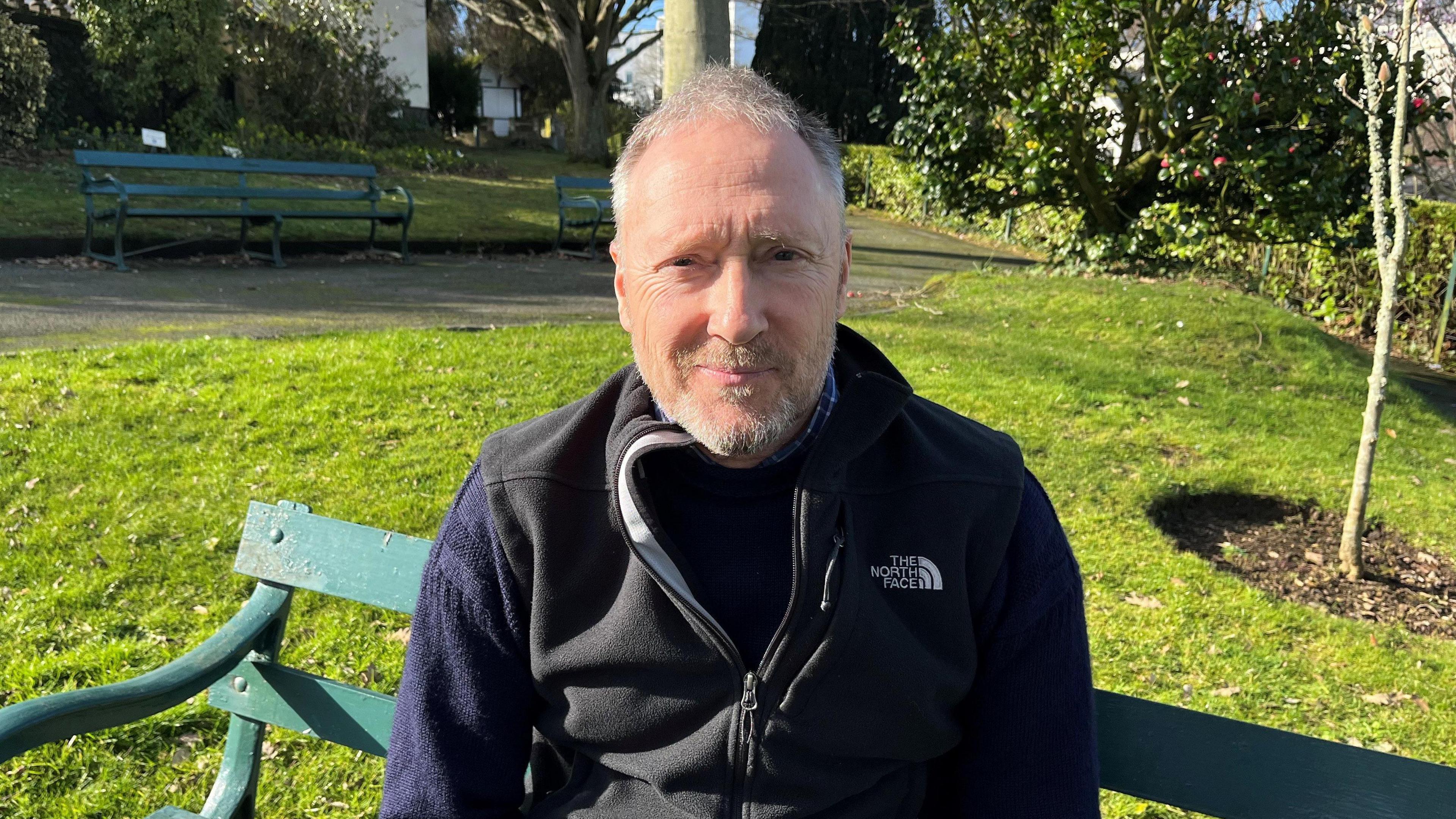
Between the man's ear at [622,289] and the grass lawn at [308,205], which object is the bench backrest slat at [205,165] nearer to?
the grass lawn at [308,205]

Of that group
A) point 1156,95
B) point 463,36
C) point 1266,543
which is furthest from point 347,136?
point 463,36

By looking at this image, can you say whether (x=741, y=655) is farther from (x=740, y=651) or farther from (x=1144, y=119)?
(x=1144, y=119)

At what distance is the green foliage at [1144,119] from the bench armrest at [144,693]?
8838mm

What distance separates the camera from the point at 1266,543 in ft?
16.7

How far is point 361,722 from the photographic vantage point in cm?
243

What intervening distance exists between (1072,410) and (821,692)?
201 inches

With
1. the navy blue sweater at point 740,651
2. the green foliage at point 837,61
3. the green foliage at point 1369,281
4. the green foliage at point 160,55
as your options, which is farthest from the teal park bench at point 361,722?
the green foliage at point 837,61

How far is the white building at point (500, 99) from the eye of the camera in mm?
44719

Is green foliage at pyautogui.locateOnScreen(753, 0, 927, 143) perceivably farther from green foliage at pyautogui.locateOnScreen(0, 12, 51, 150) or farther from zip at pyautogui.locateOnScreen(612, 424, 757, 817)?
zip at pyautogui.locateOnScreen(612, 424, 757, 817)

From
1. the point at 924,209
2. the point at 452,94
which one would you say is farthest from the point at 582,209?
the point at 452,94

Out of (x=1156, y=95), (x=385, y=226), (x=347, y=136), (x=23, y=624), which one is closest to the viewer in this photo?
(x=23, y=624)

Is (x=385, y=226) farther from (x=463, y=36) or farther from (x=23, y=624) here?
(x=463, y=36)

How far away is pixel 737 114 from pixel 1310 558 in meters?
4.26

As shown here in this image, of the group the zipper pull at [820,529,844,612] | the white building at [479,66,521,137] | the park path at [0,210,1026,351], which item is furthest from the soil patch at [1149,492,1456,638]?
the white building at [479,66,521,137]
